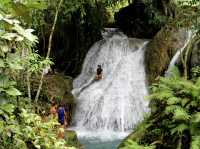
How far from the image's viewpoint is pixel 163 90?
26.3ft

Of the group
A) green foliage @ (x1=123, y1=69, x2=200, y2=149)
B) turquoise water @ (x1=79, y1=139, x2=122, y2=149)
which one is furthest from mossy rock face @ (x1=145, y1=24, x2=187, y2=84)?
green foliage @ (x1=123, y1=69, x2=200, y2=149)

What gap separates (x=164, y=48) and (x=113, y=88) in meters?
2.61

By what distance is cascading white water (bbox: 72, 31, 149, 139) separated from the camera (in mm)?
15948

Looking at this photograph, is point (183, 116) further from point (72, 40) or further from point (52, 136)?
point (72, 40)

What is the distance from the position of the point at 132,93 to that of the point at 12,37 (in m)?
14.3

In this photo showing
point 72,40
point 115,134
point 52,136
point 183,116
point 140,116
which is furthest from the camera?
point 72,40

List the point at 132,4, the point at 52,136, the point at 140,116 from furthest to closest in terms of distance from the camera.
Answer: the point at 132,4
the point at 140,116
the point at 52,136

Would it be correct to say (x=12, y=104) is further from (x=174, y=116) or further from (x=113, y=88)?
(x=113, y=88)

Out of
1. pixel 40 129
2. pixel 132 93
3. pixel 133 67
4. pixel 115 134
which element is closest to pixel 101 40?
pixel 133 67

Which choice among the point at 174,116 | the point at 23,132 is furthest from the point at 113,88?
the point at 23,132

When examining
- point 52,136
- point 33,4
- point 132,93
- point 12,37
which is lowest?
point 132,93

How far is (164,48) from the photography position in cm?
1700

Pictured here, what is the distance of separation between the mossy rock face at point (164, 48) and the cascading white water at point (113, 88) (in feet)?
2.26

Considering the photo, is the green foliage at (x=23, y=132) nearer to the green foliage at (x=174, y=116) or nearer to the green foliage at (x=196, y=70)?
the green foliage at (x=174, y=116)
